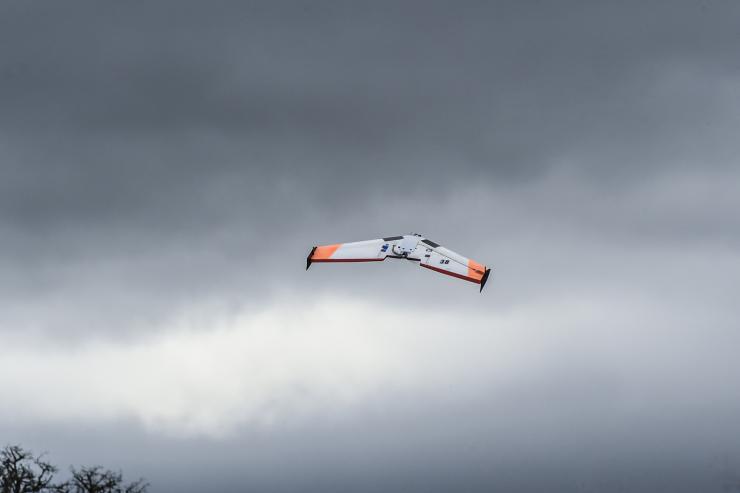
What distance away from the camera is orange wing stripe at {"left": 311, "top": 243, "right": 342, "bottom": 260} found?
109m

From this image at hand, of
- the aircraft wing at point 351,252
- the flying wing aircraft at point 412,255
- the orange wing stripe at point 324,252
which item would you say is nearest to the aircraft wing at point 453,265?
the flying wing aircraft at point 412,255

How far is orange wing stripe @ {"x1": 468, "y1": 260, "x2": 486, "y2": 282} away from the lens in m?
106

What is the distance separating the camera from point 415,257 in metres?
108

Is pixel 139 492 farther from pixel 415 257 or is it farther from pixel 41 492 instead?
pixel 415 257

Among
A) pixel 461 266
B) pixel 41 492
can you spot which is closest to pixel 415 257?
pixel 461 266

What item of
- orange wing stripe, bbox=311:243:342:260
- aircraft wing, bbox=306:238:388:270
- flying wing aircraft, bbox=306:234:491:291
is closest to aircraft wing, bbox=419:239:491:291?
flying wing aircraft, bbox=306:234:491:291

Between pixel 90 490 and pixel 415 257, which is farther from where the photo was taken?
pixel 415 257

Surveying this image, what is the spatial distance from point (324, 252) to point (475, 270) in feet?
67.2

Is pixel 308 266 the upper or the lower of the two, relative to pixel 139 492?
upper

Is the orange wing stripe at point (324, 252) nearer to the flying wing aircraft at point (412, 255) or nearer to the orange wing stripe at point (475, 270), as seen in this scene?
the flying wing aircraft at point (412, 255)

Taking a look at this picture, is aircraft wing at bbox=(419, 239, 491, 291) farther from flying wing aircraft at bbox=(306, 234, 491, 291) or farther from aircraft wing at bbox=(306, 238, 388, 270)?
aircraft wing at bbox=(306, 238, 388, 270)

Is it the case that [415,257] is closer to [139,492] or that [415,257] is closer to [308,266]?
[308,266]

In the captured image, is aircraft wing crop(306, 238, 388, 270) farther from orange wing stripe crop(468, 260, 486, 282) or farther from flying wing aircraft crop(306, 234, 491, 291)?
orange wing stripe crop(468, 260, 486, 282)

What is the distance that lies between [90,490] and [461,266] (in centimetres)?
5432
